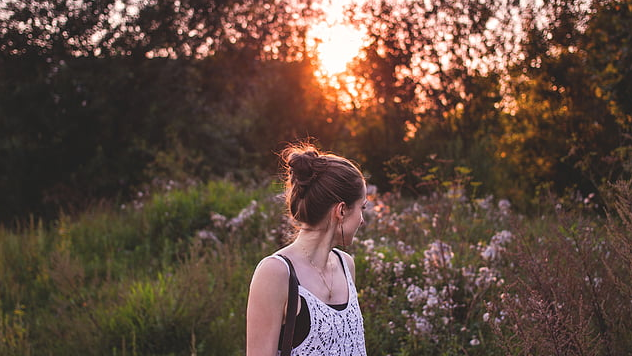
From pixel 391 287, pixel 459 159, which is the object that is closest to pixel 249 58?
pixel 459 159

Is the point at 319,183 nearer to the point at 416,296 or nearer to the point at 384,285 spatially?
the point at 416,296

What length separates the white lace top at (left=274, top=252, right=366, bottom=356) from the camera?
7.14 feet

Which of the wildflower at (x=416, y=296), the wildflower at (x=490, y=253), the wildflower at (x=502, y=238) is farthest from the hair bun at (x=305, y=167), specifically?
the wildflower at (x=502, y=238)

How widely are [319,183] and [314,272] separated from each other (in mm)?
347

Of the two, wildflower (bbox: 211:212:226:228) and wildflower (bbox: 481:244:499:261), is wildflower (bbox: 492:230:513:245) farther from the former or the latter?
wildflower (bbox: 211:212:226:228)

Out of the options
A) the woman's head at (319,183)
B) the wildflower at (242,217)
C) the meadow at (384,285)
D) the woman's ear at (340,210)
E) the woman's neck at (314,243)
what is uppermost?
the woman's head at (319,183)

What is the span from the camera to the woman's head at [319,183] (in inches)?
87.7

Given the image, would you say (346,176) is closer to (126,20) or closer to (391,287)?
(391,287)

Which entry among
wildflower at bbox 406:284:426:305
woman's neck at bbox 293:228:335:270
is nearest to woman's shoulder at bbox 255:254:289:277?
woman's neck at bbox 293:228:335:270

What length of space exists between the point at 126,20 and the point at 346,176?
9192mm

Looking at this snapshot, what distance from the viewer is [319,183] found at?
2.23 m

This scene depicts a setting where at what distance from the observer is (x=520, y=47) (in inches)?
396

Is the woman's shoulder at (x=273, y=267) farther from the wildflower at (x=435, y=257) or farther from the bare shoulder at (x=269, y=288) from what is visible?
the wildflower at (x=435, y=257)

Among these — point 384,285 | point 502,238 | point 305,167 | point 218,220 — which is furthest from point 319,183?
point 218,220
